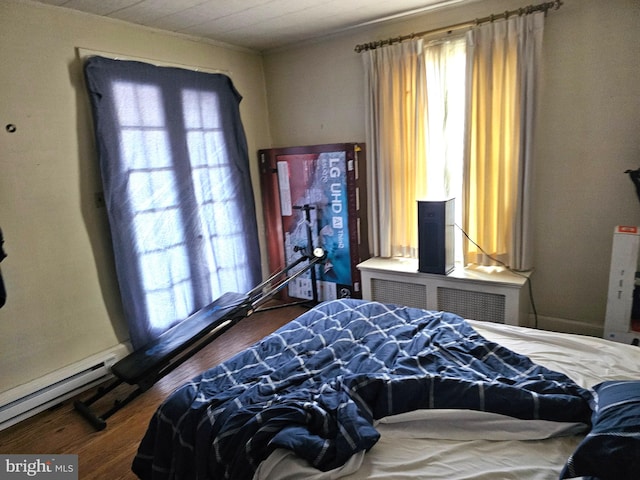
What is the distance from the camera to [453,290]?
2828mm

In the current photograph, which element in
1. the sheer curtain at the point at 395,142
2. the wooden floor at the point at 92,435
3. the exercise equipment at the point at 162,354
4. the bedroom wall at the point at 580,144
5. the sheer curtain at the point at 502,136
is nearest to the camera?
the wooden floor at the point at 92,435

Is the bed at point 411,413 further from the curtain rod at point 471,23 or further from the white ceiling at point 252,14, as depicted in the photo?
the white ceiling at point 252,14

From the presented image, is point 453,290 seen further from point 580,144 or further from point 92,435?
point 92,435

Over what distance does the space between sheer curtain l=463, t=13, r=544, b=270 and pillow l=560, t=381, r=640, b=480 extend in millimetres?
1711

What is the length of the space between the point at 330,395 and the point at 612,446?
807mm

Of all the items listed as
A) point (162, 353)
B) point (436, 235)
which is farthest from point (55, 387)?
point (436, 235)

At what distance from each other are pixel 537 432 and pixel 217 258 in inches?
102

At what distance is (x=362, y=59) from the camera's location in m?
3.16

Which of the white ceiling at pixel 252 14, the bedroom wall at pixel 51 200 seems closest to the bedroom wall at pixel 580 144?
the white ceiling at pixel 252 14

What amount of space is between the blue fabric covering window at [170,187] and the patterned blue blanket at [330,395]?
133cm

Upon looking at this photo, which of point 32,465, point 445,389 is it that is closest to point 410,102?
point 445,389

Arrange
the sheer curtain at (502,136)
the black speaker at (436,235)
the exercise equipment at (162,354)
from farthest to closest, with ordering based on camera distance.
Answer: the black speaker at (436,235) < the sheer curtain at (502,136) < the exercise equipment at (162,354)

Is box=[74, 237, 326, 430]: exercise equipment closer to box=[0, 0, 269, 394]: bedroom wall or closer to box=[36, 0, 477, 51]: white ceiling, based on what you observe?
box=[0, 0, 269, 394]: bedroom wall

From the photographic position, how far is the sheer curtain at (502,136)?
2.53 metres
